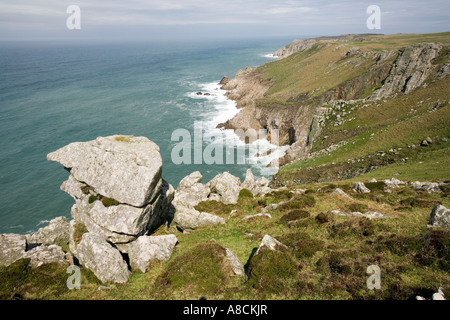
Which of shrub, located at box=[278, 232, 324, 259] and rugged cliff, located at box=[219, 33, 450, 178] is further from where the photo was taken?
rugged cliff, located at box=[219, 33, 450, 178]

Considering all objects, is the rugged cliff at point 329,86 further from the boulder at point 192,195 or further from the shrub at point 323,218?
the shrub at point 323,218

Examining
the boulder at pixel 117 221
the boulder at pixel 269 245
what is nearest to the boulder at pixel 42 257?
the boulder at pixel 117 221

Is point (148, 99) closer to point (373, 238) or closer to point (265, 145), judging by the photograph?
point (265, 145)

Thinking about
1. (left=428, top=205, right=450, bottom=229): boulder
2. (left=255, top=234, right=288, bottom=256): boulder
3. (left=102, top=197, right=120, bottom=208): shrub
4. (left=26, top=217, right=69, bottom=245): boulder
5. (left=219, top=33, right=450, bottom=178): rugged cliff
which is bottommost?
(left=26, top=217, right=69, bottom=245): boulder

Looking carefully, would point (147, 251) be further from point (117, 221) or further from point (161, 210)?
point (161, 210)

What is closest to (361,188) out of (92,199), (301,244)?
(301,244)

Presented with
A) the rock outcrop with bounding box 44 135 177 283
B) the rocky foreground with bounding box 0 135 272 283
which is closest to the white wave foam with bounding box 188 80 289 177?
the rocky foreground with bounding box 0 135 272 283

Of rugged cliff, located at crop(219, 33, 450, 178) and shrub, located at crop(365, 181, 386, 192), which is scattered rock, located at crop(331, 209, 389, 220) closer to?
shrub, located at crop(365, 181, 386, 192)
